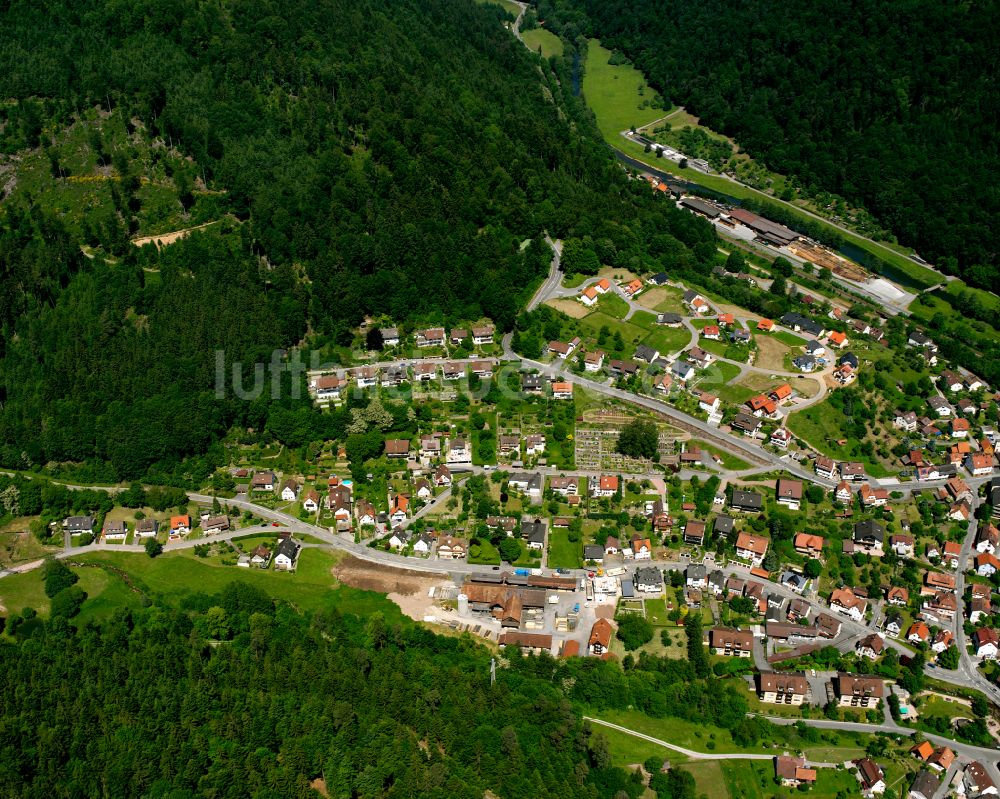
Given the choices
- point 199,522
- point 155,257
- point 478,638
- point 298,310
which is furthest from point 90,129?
point 478,638

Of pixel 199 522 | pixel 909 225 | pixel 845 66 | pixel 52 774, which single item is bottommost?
pixel 52 774

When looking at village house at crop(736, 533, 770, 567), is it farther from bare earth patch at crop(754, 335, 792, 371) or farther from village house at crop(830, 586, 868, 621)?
bare earth patch at crop(754, 335, 792, 371)

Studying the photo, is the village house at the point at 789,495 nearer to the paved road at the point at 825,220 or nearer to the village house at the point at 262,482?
the village house at the point at 262,482

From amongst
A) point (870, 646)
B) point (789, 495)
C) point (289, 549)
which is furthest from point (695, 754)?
point (289, 549)

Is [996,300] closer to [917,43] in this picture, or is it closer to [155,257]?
[917,43]

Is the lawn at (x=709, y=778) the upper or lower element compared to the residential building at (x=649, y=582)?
lower

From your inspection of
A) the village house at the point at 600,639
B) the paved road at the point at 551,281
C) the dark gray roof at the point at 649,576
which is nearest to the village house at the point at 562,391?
the paved road at the point at 551,281

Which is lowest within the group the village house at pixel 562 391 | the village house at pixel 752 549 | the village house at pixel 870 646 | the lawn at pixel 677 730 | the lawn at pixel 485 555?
the lawn at pixel 677 730
